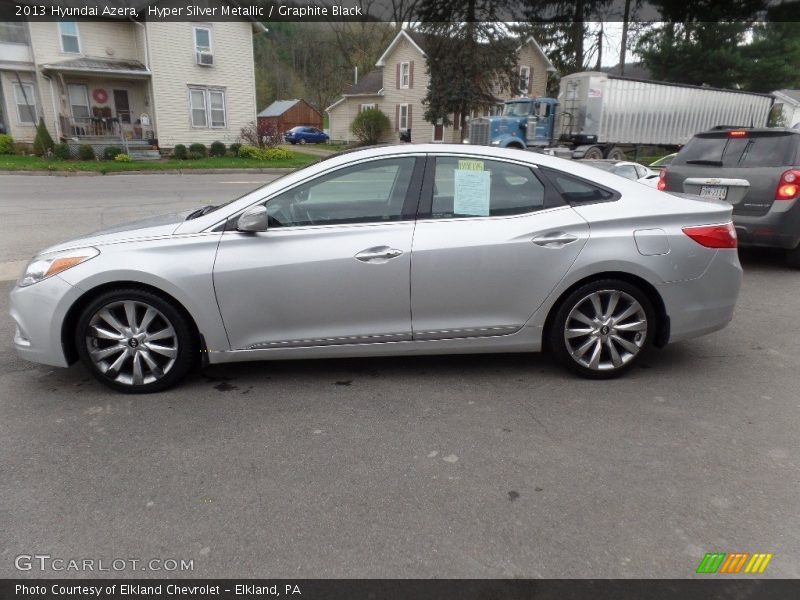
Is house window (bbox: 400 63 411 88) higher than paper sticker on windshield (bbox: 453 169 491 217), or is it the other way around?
house window (bbox: 400 63 411 88)

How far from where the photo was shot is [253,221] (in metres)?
3.66

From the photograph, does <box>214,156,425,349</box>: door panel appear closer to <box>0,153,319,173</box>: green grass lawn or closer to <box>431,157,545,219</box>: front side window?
<box>431,157,545,219</box>: front side window

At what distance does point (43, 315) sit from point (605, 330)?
12.1ft

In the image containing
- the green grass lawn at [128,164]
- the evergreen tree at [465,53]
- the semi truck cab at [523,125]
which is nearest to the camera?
the green grass lawn at [128,164]

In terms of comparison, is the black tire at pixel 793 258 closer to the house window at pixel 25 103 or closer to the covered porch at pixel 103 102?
the covered porch at pixel 103 102

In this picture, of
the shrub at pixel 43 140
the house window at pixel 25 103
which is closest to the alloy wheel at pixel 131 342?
the shrub at pixel 43 140

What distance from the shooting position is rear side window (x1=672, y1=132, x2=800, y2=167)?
6766 mm

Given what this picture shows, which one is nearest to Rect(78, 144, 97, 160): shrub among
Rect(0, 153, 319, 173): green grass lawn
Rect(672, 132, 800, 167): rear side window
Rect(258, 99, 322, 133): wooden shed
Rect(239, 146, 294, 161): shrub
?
Rect(0, 153, 319, 173): green grass lawn

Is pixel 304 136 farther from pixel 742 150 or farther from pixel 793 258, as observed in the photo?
pixel 793 258

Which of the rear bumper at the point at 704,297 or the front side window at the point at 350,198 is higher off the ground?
the front side window at the point at 350,198

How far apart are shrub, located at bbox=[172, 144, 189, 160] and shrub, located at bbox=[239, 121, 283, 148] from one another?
3.50m

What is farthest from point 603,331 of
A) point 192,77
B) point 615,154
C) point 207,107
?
point 192,77

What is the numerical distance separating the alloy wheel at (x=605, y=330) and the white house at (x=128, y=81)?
26450 millimetres
